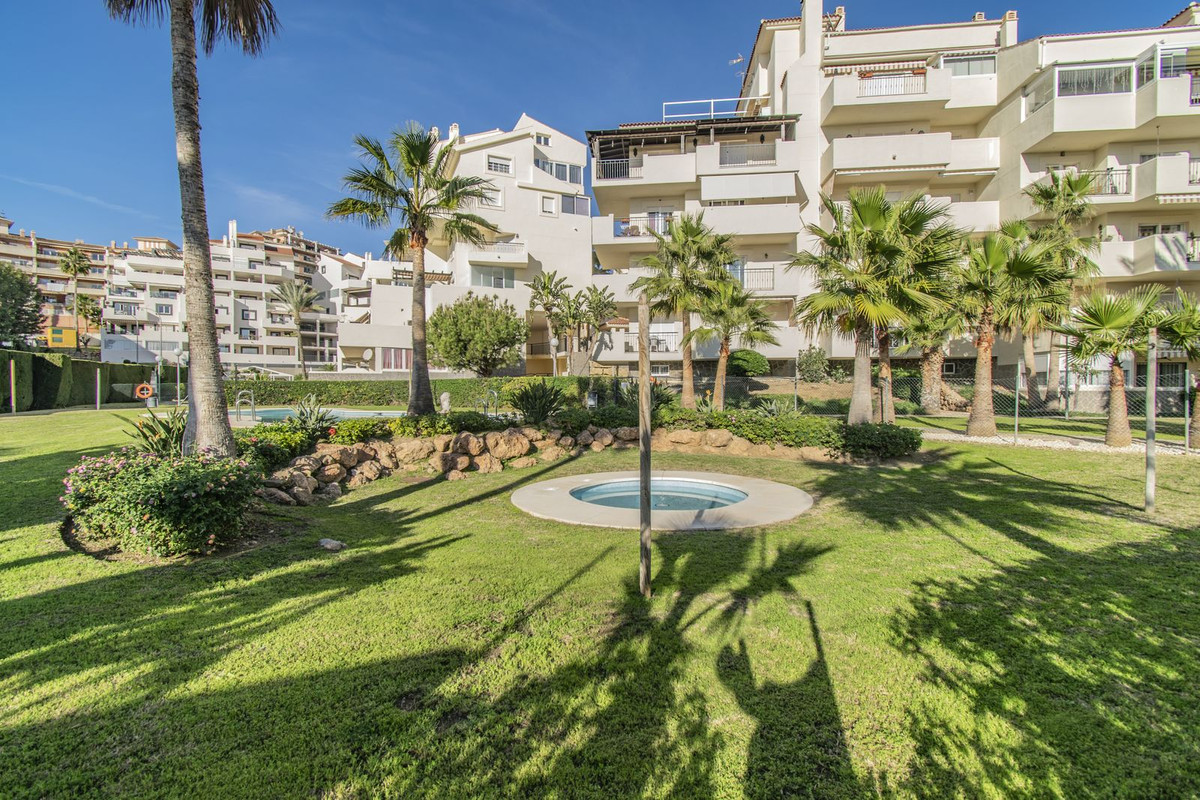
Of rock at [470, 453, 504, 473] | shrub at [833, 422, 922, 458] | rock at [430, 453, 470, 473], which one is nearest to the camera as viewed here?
rock at [430, 453, 470, 473]

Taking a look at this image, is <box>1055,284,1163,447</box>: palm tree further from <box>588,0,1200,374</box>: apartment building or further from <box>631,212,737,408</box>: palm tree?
<box>588,0,1200,374</box>: apartment building

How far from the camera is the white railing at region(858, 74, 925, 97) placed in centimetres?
2512

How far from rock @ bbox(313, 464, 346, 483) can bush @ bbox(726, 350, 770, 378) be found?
66.5ft

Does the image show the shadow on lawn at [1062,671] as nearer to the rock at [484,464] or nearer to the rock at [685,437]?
the rock at [685,437]

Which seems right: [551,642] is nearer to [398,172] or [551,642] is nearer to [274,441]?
[274,441]

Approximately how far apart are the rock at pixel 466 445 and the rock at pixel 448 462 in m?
0.22

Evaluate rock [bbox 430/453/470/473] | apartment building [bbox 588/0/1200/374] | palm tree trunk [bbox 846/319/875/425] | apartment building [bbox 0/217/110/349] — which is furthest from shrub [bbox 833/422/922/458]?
apartment building [bbox 0/217/110/349]

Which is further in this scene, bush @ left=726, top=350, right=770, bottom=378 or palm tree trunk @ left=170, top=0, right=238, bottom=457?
bush @ left=726, top=350, right=770, bottom=378

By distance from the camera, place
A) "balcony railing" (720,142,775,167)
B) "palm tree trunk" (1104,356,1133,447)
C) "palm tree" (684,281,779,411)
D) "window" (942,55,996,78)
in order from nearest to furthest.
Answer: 1. "palm tree trunk" (1104,356,1133,447)
2. "palm tree" (684,281,779,411)
3. "window" (942,55,996,78)
4. "balcony railing" (720,142,775,167)

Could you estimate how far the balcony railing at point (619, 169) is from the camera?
Result: 28.1 m

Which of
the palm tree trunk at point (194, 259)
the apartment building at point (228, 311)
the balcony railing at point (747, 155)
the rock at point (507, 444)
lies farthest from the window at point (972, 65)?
the apartment building at point (228, 311)

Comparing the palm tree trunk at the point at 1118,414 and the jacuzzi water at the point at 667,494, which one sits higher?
the palm tree trunk at the point at 1118,414

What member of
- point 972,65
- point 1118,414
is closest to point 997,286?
point 1118,414

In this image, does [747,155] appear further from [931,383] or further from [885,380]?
[885,380]
